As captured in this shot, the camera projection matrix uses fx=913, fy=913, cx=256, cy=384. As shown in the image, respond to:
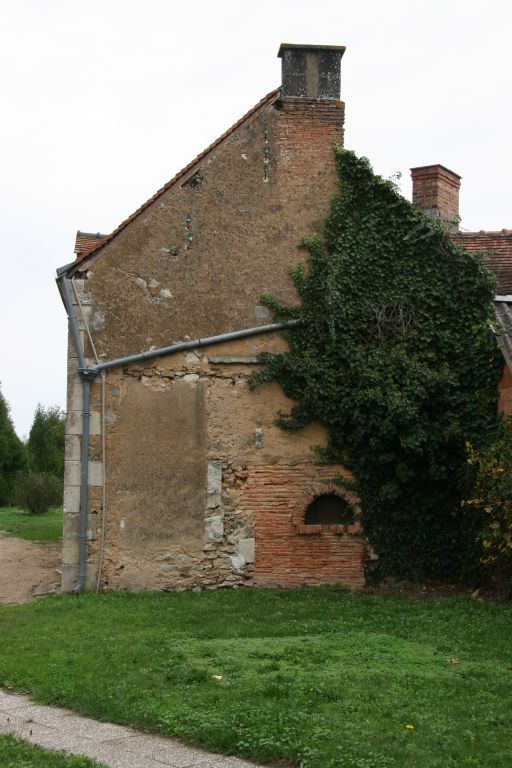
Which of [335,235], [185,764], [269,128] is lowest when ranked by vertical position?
[185,764]

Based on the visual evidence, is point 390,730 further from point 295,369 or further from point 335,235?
point 335,235

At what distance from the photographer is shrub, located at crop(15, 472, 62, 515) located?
2784cm

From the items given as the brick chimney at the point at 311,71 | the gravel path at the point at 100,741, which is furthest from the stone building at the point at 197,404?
the gravel path at the point at 100,741

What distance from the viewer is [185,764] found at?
Result: 600 cm

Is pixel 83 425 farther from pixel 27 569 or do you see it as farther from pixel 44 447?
pixel 44 447

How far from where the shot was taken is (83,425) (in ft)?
44.1

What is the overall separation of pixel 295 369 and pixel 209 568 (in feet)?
10.5

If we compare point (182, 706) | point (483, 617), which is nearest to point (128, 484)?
point (483, 617)

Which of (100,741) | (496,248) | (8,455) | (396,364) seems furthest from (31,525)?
(100,741)

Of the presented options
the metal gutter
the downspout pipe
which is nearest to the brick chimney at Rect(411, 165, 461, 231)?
the metal gutter

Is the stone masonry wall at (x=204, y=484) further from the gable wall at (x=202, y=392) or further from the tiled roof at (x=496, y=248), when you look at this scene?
the tiled roof at (x=496, y=248)

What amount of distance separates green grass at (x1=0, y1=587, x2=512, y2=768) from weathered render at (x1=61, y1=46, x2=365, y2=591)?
2.84 feet

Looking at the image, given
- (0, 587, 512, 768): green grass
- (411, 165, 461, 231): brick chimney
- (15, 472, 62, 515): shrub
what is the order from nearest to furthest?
(0, 587, 512, 768): green grass, (411, 165, 461, 231): brick chimney, (15, 472, 62, 515): shrub

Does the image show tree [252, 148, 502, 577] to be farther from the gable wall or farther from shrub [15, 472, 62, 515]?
shrub [15, 472, 62, 515]
